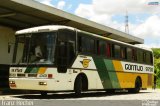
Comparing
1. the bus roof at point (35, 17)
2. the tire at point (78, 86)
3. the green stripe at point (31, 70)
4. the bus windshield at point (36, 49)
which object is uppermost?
the bus roof at point (35, 17)

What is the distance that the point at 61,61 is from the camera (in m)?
16.1

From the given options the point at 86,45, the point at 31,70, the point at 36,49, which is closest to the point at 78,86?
the point at 86,45

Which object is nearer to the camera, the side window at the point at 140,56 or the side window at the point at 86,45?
the side window at the point at 86,45

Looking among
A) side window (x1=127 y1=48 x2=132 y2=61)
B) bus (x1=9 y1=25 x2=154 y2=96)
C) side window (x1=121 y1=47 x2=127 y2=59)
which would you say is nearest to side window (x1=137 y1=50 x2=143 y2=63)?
side window (x1=127 y1=48 x2=132 y2=61)

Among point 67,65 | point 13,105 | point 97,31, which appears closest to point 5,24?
point 97,31

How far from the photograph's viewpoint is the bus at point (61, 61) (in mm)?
15758

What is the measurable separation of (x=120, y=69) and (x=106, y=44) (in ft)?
7.15

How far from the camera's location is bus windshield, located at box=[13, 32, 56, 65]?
15.8 meters

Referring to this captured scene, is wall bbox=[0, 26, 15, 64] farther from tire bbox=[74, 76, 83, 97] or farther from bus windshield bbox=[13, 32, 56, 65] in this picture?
tire bbox=[74, 76, 83, 97]

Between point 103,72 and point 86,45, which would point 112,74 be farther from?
point 86,45

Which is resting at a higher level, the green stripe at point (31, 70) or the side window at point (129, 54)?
the side window at point (129, 54)

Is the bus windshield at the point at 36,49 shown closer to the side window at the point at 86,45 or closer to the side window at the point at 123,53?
the side window at the point at 86,45

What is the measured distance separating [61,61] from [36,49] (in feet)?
3.81

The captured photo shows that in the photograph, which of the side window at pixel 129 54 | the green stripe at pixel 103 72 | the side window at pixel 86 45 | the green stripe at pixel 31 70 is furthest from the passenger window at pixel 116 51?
the green stripe at pixel 31 70
